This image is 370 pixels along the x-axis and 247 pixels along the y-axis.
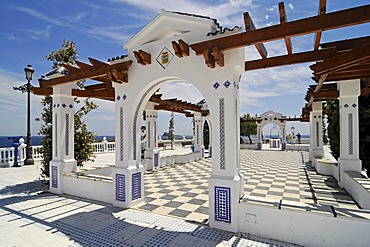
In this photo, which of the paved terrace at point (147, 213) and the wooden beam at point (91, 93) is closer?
the paved terrace at point (147, 213)

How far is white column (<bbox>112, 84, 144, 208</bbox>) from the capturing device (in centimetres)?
493

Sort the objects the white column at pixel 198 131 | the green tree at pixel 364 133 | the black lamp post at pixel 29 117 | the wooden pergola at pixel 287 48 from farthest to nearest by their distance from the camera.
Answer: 1. the white column at pixel 198 131
2. the black lamp post at pixel 29 117
3. the green tree at pixel 364 133
4. the wooden pergola at pixel 287 48

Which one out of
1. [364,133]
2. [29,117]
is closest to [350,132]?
[364,133]

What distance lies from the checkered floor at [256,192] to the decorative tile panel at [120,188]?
468 millimetres

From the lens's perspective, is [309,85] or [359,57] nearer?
[359,57]

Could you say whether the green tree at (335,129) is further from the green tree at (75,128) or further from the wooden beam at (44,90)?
the wooden beam at (44,90)

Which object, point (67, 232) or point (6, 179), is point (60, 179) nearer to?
point (67, 232)

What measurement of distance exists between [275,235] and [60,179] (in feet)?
17.9

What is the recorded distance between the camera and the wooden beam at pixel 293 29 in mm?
2758

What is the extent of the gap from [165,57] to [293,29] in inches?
93.1

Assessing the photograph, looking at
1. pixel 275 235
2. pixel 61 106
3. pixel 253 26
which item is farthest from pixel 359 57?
pixel 61 106

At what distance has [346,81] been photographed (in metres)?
6.32

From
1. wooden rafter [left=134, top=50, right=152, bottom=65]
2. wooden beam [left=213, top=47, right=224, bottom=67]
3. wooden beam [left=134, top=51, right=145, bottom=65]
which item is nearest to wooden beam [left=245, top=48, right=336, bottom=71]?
wooden beam [left=213, top=47, right=224, bottom=67]

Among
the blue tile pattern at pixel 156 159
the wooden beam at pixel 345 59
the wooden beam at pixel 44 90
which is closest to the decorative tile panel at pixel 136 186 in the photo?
the wooden beam at pixel 44 90
